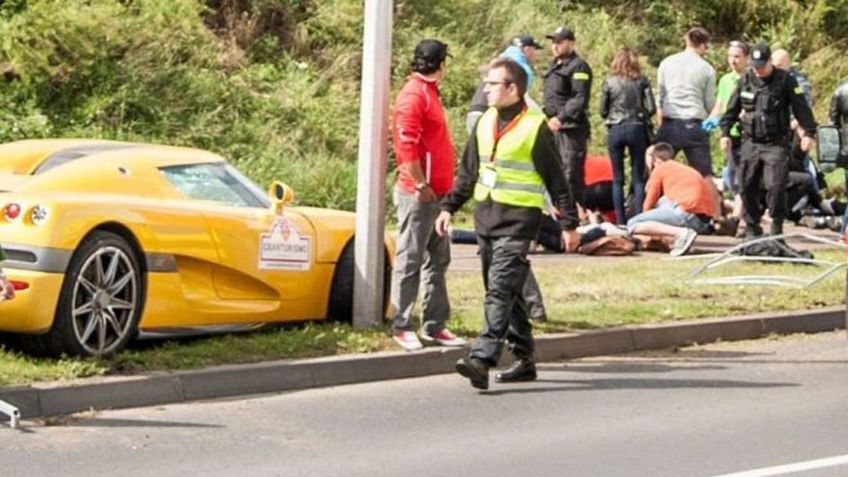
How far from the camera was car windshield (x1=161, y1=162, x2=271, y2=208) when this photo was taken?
12.0m

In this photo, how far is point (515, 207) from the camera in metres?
11.5

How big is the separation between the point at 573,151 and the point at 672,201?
3.35 ft

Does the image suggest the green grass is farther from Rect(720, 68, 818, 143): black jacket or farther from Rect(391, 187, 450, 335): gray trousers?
Rect(720, 68, 818, 143): black jacket

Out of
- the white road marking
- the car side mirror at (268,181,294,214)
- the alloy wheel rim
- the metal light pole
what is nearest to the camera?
the white road marking

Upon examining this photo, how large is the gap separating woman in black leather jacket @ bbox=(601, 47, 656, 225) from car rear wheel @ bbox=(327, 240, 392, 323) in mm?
6869

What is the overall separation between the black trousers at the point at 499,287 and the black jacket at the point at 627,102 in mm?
7958

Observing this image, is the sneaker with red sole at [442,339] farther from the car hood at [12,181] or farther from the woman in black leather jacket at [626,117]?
the woman in black leather jacket at [626,117]

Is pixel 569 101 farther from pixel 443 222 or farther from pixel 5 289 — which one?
pixel 5 289

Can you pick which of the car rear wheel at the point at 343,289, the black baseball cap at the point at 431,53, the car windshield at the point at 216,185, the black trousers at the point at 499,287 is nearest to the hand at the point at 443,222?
the black trousers at the point at 499,287

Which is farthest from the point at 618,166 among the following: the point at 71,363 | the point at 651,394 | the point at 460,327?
the point at 71,363

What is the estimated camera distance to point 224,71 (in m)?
21.2

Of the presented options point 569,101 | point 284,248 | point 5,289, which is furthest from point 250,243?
point 569,101

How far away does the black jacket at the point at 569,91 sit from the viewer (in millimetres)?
18578

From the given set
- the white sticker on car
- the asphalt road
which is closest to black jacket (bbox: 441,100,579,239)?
the asphalt road
